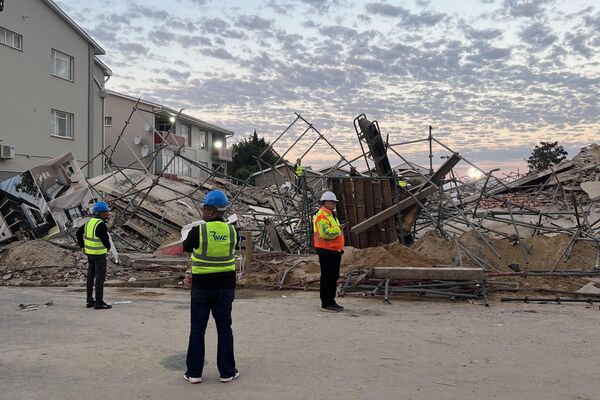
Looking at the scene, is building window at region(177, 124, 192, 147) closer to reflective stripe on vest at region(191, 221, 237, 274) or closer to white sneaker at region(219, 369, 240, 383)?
reflective stripe on vest at region(191, 221, 237, 274)

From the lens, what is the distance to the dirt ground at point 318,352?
4.49 meters

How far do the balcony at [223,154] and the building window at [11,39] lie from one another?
2496 cm

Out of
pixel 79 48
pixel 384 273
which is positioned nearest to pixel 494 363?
pixel 384 273

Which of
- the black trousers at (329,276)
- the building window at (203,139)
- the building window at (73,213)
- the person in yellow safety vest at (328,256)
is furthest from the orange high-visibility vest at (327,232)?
the building window at (203,139)

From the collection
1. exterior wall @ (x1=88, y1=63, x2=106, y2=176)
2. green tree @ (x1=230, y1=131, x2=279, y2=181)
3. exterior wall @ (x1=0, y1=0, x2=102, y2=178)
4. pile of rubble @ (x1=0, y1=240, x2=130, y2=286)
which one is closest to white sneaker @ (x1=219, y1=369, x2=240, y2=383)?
pile of rubble @ (x1=0, y1=240, x2=130, y2=286)

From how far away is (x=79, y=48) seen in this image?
85.0 ft

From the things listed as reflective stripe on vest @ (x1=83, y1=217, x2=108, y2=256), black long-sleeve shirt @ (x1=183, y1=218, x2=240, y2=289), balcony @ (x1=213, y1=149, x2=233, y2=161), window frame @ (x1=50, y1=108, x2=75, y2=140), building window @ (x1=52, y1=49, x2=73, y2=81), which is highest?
building window @ (x1=52, y1=49, x2=73, y2=81)

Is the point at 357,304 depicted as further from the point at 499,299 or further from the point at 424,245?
the point at 424,245

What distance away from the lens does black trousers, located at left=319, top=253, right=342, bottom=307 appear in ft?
26.6

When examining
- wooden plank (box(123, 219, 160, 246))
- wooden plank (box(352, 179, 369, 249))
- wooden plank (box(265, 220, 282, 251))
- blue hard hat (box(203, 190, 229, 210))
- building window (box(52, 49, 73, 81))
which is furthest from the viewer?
building window (box(52, 49, 73, 81))

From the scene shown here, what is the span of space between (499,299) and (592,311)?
4.53 ft

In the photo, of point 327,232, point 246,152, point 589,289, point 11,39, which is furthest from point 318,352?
point 246,152

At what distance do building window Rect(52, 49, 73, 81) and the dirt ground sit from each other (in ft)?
61.5

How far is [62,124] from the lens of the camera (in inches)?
981
